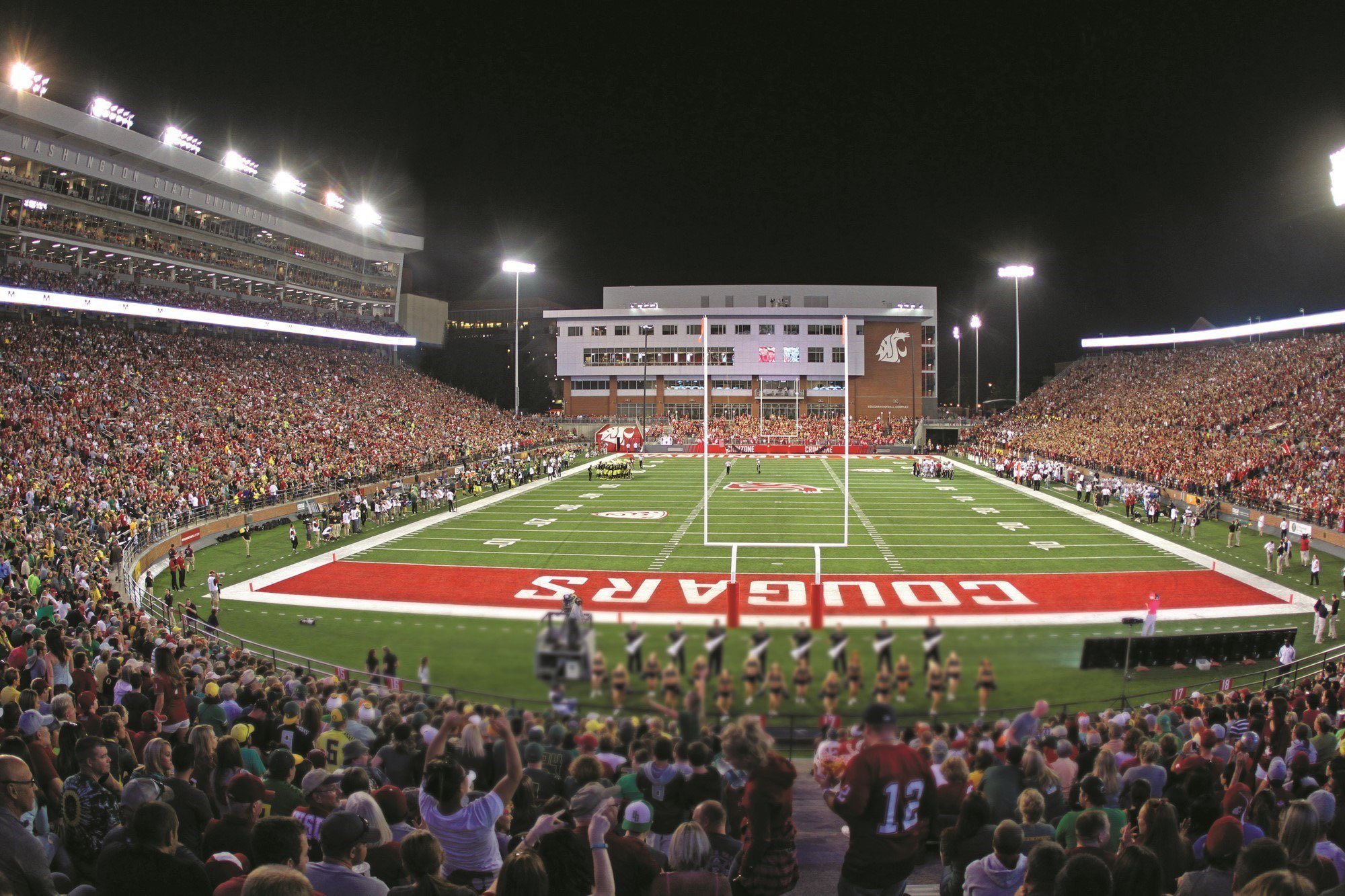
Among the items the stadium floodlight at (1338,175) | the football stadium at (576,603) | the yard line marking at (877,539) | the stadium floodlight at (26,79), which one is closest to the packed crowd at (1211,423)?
the football stadium at (576,603)

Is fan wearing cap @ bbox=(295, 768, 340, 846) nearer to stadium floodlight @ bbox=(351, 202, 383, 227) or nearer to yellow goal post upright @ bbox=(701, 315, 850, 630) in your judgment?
yellow goal post upright @ bbox=(701, 315, 850, 630)

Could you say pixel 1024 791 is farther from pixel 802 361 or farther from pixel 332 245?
pixel 802 361

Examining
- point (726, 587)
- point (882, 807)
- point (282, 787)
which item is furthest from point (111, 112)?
point (882, 807)

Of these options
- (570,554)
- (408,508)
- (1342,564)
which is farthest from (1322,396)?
(408,508)

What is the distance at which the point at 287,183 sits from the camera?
5697cm

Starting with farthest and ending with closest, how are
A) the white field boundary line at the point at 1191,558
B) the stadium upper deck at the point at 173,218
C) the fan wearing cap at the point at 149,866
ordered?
1. the stadium upper deck at the point at 173,218
2. the white field boundary line at the point at 1191,558
3. the fan wearing cap at the point at 149,866

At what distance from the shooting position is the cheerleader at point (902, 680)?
5.45 metres

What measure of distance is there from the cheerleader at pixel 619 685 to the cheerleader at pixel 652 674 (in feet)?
0.37

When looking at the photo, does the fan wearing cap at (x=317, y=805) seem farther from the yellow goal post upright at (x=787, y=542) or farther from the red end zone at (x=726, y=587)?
the red end zone at (x=726, y=587)

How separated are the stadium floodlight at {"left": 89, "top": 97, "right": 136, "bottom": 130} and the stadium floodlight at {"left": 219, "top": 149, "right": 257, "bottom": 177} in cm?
721

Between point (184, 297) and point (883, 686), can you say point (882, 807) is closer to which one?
point (883, 686)

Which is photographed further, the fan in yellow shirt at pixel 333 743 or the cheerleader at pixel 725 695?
the fan in yellow shirt at pixel 333 743

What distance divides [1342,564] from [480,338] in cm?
9657

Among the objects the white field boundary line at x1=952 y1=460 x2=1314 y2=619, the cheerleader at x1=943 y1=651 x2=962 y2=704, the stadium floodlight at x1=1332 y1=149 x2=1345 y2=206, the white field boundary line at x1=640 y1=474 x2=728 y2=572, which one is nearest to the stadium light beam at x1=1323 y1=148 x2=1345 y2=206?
the stadium floodlight at x1=1332 y1=149 x2=1345 y2=206
